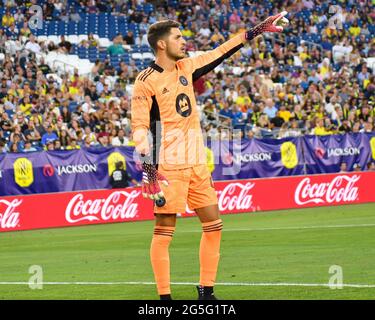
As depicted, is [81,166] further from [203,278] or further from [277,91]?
[203,278]

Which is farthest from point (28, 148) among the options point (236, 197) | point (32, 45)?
point (32, 45)

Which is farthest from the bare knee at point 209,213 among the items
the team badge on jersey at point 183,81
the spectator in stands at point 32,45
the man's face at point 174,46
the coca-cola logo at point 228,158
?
the spectator in stands at point 32,45

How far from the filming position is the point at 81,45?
36438mm

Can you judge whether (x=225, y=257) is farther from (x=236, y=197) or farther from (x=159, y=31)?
(x=236, y=197)

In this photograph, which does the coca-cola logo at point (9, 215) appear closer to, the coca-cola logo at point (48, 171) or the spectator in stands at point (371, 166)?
the coca-cola logo at point (48, 171)

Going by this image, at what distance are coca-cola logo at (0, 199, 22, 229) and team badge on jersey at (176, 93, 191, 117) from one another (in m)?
14.2

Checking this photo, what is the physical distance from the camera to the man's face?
10102 mm

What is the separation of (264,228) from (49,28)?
1775 centimetres

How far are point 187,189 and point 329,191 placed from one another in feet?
62.8

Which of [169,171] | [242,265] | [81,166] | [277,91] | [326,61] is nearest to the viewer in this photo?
[169,171]

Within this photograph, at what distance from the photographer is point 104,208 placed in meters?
25.6

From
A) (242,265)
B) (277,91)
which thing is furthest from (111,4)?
(242,265)

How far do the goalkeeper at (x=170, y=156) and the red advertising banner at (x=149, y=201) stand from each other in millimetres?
14192

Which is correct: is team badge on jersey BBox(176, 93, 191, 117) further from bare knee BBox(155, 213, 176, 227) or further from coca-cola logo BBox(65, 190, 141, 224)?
coca-cola logo BBox(65, 190, 141, 224)
